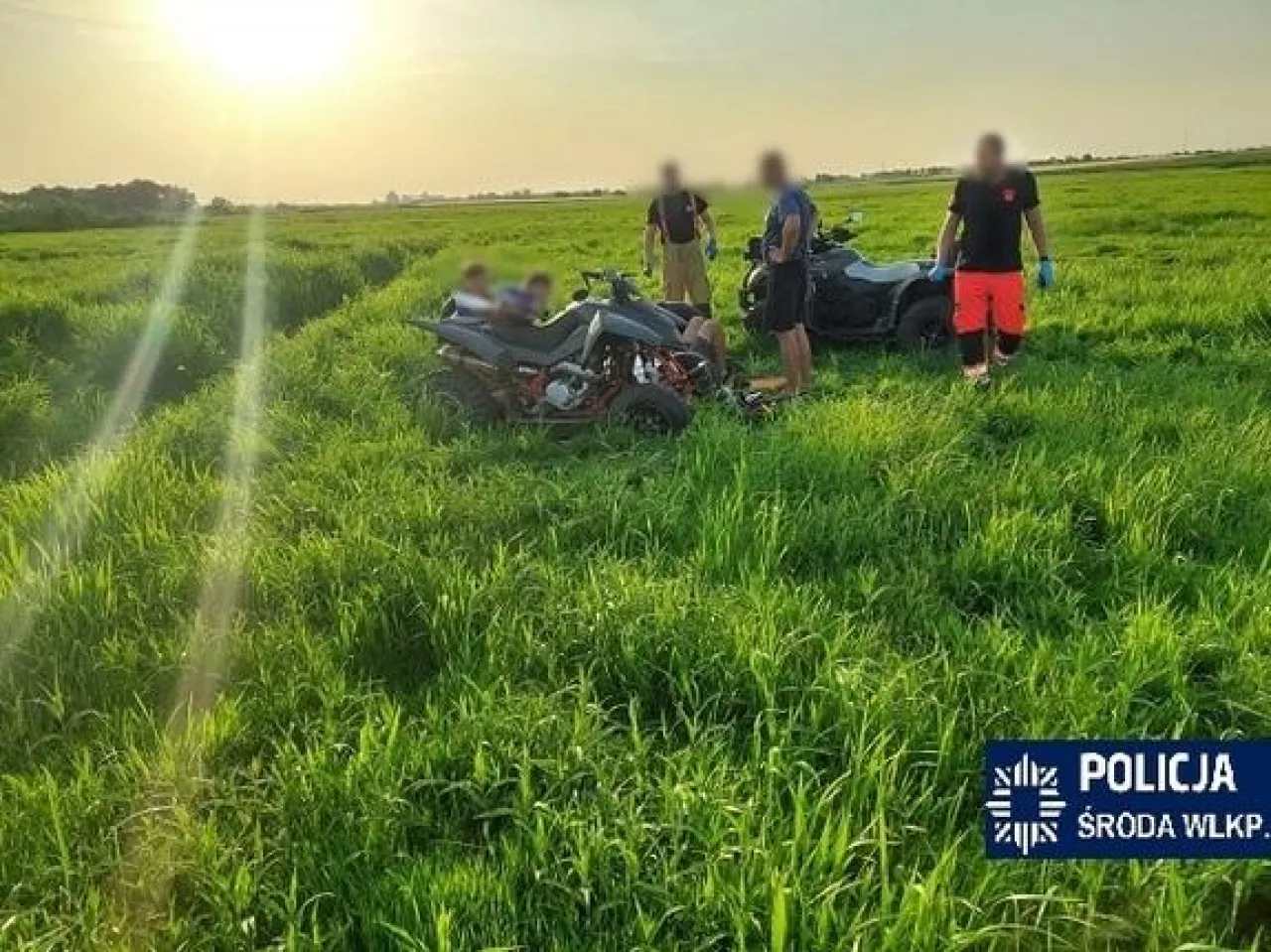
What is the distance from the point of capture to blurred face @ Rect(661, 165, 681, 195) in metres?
3.36

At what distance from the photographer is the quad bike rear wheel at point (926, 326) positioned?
29.2 feet

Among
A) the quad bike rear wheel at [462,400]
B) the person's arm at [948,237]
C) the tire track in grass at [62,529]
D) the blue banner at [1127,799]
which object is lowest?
the blue banner at [1127,799]

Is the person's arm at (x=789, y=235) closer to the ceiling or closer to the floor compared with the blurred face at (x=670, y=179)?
closer to the floor

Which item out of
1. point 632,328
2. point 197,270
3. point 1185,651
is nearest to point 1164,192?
point 197,270

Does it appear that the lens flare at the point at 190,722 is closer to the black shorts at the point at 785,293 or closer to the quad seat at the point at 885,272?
the black shorts at the point at 785,293

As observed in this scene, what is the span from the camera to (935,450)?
5035 millimetres

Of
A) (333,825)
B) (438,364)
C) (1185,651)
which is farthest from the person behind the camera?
(438,364)

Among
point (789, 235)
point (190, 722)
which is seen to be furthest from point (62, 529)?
point (789, 235)

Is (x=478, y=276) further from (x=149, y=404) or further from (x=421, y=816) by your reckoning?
(x=421, y=816)

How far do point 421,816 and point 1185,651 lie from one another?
2226 mm

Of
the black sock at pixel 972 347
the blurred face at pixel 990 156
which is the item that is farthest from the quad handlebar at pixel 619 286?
the black sock at pixel 972 347

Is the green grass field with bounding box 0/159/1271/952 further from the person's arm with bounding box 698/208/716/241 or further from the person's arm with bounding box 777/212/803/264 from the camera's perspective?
the person's arm with bounding box 698/208/716/241

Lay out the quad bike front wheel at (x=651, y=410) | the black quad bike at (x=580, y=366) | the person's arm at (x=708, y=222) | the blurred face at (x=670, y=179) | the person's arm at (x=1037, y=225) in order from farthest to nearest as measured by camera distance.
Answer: the person's arm at (x=708, y=222)
the person's arm at (x=1037, y=225)
the black quad bike at (x=580, y=366)
the quad bike front wheel at (x=651, y=410)
the blurred face at (x=670, y=179)

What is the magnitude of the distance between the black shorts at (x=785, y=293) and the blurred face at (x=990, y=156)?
193 centimetres
